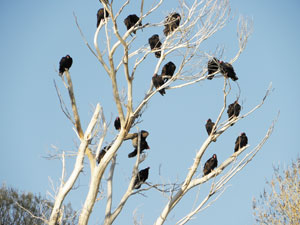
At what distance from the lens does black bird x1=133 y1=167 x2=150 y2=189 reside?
24.7 feet

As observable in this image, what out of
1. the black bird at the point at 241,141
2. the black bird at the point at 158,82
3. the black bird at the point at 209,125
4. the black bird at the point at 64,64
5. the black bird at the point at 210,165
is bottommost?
the black bird at the point at 210,165

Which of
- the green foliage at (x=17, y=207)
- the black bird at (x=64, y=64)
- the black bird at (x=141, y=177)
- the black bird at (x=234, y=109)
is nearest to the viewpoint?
the black bird at (x=141, y=177)

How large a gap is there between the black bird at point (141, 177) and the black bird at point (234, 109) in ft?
5.34

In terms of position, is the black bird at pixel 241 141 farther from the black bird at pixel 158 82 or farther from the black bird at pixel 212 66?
the black bird at pixel 158 82

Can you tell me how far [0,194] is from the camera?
18.0 meters

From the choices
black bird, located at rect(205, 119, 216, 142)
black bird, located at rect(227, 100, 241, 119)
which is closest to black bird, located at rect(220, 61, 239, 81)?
black bird, located at rect(227, 100, 241, 119)

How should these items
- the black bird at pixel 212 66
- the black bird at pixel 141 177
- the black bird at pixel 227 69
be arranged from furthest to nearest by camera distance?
the black bird at pixel 141 177 < the black bird at pixel 212 66 < the black bird at pixel 227 69

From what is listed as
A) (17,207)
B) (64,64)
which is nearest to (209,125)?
(64,64)

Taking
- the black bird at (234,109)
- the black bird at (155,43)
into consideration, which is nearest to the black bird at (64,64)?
the black bird at (155,43)

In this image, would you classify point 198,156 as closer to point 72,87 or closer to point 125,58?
point 125,58

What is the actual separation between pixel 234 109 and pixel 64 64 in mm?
2943

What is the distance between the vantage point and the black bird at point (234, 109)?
7.68 metres

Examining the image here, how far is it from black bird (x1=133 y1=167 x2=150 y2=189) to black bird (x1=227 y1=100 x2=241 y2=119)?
163 centimetres

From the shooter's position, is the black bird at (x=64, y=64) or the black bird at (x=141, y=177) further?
the black bird at (x=64, y=64)
